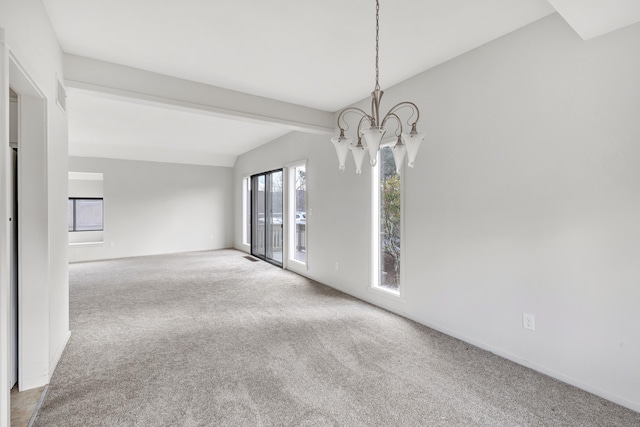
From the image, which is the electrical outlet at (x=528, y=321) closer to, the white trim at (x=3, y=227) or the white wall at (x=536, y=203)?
the white wall at (x=536, y=203)

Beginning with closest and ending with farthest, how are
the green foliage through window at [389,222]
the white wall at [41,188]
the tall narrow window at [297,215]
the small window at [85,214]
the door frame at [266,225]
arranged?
the white wall at [41,188]
the green foliage through window at [389,222]
the tall narrow window at [297,215]
the door frame at [266,225]
the small window at [85,214]

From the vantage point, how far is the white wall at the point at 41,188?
4.85ft

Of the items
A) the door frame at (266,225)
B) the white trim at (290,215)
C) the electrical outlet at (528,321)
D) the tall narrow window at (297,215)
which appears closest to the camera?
the electrical outlet at (528,321)

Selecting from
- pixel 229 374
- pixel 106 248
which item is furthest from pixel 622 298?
pixel 106 248

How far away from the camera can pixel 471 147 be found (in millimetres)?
2748

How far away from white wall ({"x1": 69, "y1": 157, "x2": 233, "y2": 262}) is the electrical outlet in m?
7.50

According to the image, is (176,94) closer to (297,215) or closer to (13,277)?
(13,277)

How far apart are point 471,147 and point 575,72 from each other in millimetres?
843

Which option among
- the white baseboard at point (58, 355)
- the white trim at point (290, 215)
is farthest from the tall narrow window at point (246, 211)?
the white baseboard at point (58, 355)

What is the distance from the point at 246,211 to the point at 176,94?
512 centimetres

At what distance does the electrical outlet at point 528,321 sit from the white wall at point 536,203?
0.11ft

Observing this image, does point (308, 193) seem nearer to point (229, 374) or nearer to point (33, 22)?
point (229, 374)

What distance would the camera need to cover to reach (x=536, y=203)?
7.61ft

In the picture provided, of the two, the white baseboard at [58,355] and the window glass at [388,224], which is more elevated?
the window glass at [388,224]
